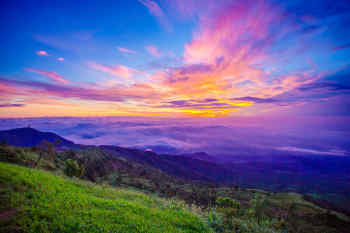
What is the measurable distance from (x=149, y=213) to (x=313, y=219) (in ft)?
218

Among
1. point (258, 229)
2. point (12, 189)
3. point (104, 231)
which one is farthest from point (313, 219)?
point (12, 189)

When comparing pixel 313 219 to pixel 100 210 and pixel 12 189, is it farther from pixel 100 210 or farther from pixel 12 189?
pixel 12 189

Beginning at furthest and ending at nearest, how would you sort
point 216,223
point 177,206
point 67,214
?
point 177,206, point 216,223, point 67,214

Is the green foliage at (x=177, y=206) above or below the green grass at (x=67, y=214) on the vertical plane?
below

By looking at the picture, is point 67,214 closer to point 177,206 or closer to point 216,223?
point 177,206

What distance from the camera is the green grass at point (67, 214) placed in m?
7.44

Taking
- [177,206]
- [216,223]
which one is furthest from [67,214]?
[216,223]

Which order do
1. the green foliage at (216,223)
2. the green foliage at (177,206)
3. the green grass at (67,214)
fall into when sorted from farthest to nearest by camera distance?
the green foliage at (177,206) < the green foliage at (216,223) < the green grass at (67,214)

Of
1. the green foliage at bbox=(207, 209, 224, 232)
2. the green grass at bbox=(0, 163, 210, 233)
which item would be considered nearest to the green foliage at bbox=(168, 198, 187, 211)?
the green grass at bbox=(0, 163, 210, 233)

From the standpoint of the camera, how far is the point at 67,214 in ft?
28.5

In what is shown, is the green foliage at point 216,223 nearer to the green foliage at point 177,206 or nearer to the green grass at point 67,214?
the green grass at point 67,214

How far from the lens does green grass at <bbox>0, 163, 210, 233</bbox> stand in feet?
24.4

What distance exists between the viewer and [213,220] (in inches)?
473

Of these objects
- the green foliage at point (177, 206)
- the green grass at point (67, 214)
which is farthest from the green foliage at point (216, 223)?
→ the green foliage at point (177, 206)
